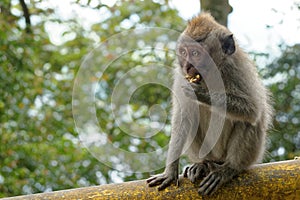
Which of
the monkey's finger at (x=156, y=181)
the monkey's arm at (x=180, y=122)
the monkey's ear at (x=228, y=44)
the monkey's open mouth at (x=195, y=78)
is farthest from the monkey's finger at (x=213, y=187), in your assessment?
the monkey's ear at (x=228, y=44)

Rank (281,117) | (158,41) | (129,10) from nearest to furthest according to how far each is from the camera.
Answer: (158,41), (281,117), (129,10)

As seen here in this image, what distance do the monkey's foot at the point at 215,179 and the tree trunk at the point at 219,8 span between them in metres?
1.92

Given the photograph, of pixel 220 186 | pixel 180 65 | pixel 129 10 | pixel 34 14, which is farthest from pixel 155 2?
pixel 220 186

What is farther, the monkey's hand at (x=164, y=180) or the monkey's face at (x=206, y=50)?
the monkey's face at (x=206, y=50)

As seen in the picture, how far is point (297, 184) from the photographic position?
3.85 m

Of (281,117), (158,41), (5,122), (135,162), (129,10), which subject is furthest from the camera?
(129,10)

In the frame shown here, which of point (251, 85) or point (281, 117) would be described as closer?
point (251, 85)

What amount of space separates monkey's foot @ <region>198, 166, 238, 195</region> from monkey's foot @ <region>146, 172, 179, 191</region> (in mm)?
219

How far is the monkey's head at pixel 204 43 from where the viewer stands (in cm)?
484

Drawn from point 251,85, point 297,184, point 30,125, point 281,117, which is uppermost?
point 251,85

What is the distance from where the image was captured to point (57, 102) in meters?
9.00

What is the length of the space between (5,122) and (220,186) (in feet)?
15.8

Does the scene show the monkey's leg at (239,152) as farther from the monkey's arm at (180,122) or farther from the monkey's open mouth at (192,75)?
the monkey's open mouth at (192,75)

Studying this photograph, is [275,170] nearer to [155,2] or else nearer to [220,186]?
[220,186]
